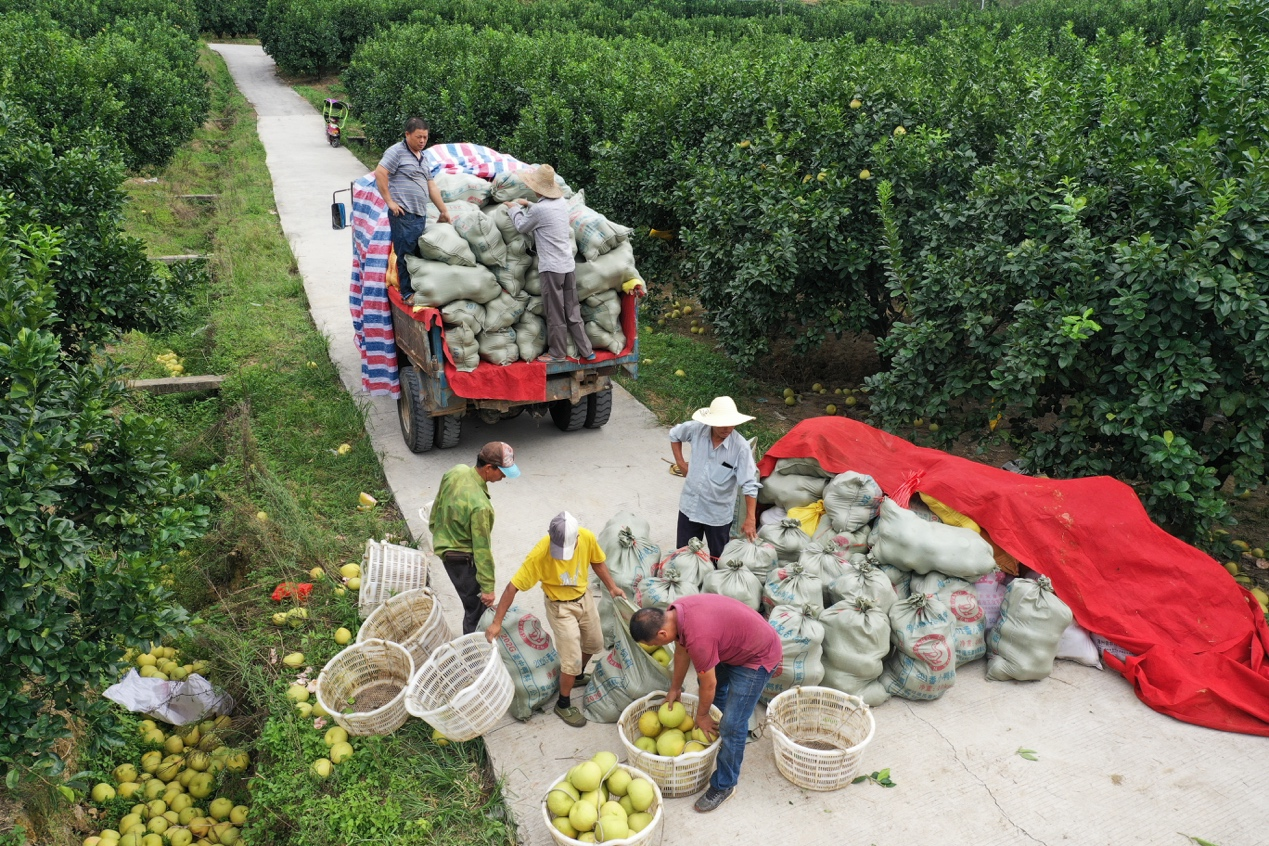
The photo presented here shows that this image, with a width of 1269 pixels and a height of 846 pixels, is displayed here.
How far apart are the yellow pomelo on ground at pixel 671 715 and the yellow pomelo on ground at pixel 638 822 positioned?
0.56m

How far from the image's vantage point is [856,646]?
5.18 meters

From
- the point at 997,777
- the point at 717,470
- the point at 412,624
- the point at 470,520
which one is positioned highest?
the point at 470,520

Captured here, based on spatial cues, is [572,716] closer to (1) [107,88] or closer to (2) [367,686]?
(2) [367,686]

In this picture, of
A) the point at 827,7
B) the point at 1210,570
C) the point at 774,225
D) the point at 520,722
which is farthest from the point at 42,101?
the point at 827,7

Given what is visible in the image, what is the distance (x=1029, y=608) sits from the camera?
5.41 m

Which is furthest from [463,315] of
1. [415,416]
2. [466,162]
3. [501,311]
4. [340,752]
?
[340,752]

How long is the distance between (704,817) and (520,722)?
1.24 meters

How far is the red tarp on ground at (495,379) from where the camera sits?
7340 millimetres

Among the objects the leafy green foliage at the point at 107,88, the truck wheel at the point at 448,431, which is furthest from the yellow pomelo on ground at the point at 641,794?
the leafy green foliage at the point at 107,88

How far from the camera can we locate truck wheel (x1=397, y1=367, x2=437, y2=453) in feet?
26.0

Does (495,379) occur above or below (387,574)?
above

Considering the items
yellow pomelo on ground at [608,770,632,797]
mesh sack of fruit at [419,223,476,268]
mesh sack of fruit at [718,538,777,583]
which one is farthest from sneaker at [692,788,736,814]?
mesh sack of fruit at [419,223,476,268]

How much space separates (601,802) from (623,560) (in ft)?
5.71

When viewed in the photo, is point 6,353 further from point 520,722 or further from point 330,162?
point 330,162
